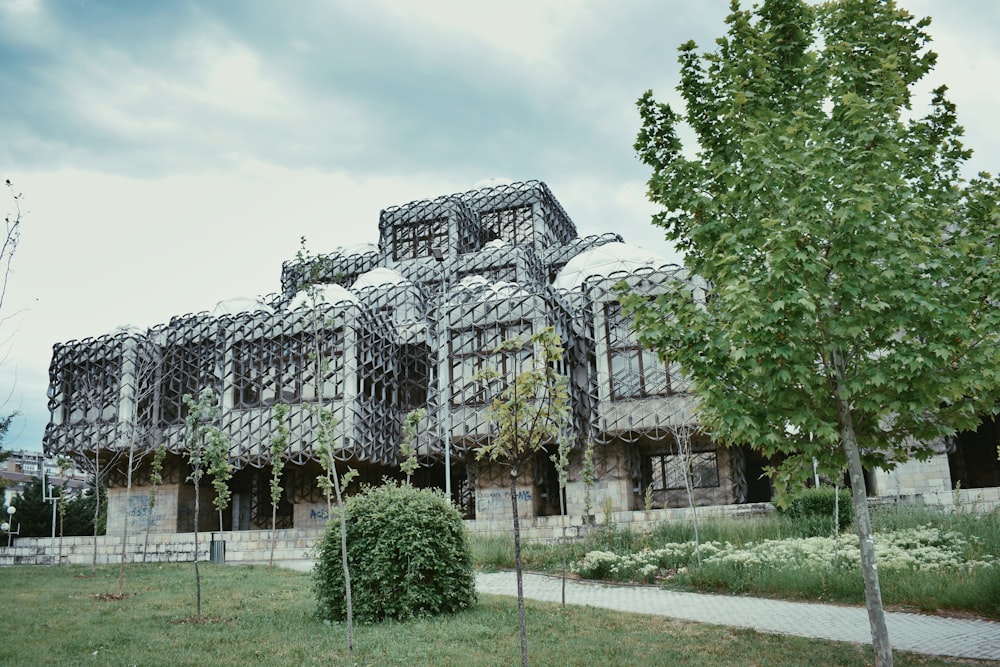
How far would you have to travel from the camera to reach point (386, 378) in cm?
3731

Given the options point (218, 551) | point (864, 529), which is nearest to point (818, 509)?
point (864, 529)

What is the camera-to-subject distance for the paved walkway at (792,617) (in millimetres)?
9625

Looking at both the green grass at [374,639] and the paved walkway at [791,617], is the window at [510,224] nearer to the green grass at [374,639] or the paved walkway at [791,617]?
the paved walkway at [791,617]

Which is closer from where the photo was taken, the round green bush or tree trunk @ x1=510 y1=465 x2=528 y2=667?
tree trunk @ x1=510 y1=465 x2=528 y2=667

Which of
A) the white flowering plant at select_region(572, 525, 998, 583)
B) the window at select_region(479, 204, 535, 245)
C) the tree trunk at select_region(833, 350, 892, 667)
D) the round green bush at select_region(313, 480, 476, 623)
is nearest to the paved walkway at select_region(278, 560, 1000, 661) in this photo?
the white flowering plant at select_region(572, 525, 998, 583)

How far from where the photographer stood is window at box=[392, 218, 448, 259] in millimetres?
48656

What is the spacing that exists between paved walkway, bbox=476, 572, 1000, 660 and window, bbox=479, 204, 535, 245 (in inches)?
1406

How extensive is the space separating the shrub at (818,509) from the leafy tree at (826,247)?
10946 mm

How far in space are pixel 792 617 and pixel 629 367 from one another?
21123mm

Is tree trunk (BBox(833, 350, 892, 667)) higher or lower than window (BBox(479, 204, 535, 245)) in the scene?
lower

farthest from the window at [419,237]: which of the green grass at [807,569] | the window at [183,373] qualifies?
the green grass at [807,569]

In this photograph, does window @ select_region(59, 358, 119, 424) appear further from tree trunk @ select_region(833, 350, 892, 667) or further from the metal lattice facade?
tree trunk @ select_region(833, 350, 892, 667)

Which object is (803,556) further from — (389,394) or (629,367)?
(389,394)

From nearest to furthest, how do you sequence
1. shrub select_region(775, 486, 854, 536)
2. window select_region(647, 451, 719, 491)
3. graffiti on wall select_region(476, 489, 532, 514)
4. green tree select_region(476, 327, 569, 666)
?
1. green tree select_region(476, 327, 569, 666)
2. shrub select_region(775, 486, 854, 536)
3. window select_region(647, 451, 719, 491)
4. graffiti on wall select_region(476, 489, 532, 514)
